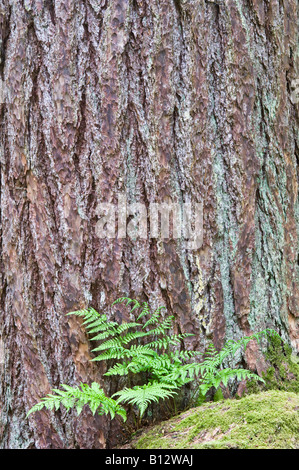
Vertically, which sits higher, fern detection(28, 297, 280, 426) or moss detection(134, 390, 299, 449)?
fern detection(28, 297, 280, 426)

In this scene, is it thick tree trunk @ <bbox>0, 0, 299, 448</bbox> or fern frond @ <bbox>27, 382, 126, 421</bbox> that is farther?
thick tree trunk @ <bbox>0, 0, 299, 448</bbox>

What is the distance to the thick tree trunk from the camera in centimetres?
234

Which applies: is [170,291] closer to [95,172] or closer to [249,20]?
[95,172]

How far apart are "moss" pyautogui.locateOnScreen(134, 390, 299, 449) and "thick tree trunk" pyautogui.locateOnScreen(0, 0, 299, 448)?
0.35m

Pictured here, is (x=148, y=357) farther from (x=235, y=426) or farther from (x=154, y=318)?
(x=235, y=426)

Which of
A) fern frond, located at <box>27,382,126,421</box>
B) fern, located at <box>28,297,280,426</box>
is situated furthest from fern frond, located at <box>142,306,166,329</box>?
fern frond, located at <box>27,382,126,421</box>

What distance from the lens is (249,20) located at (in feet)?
8.30

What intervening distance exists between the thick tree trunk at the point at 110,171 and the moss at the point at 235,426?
0.35m

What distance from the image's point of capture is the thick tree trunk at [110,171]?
2.34 m

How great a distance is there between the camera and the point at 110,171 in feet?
7.70

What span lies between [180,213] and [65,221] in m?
0.64

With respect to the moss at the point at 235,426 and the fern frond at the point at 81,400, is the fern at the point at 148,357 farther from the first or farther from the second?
the moss at the point at 235,426

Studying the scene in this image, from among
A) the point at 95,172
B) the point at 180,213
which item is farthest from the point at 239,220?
the point at 95,172

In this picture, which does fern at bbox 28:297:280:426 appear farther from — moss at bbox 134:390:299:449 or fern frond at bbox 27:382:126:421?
moss at bbox 134:390:299:449
